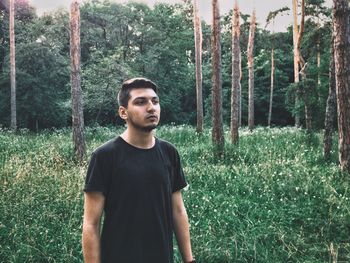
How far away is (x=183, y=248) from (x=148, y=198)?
596 mm

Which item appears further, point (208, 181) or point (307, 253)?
point (208, 181)

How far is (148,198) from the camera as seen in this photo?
258 centimetres

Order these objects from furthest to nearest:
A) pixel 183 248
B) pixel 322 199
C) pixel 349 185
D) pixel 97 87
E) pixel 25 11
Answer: pixel 25 11 < pixel 97 87 < pixel 349 185 < pixel 322 199 < pixel 183 248

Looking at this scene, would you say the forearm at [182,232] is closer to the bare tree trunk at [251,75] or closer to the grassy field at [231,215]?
the grassy field at [231,215]

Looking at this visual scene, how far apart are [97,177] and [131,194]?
243 mm

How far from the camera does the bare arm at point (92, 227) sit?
99.0 inches

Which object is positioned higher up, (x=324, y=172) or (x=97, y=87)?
(x=97, y=87)

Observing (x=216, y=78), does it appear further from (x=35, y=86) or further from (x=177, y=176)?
(x=35, y=86)

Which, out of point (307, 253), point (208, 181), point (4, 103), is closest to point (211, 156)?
point (208, 181)

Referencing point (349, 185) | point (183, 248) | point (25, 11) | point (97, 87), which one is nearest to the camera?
point (183, 248)

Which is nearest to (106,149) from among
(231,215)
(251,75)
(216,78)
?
(231,215)

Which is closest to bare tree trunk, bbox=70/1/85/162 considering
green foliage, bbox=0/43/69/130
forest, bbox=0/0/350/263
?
A: forest, bbox=0/0/350/263

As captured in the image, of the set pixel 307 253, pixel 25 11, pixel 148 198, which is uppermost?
pixel 25 11

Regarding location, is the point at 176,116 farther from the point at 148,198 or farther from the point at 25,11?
the point at 148,198
